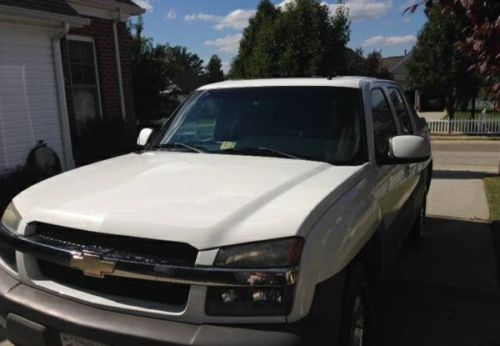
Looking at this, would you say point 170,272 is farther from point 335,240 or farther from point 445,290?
point 445,290

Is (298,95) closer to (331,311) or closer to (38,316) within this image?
(331,311)

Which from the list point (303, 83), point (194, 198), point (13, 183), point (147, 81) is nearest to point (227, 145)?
point (303, 83)

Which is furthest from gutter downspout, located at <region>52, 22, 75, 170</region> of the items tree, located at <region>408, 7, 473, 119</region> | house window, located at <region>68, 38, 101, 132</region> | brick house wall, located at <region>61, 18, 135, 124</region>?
tree, located at <region>408, 7, 473, 119</region>

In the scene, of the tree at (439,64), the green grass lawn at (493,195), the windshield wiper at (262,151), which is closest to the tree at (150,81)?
the green grass lawn at (493,195)

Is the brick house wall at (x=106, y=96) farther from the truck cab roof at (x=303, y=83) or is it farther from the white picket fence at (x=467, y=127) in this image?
the white picket fence at (x=467, y=127)

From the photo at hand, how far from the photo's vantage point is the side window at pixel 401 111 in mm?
4977

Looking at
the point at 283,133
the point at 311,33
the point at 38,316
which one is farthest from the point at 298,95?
the point at 311,33

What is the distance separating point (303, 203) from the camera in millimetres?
2586

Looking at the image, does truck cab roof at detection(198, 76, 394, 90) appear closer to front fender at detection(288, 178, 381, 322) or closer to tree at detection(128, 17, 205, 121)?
front fender at detection(288, 178, 381, 322)

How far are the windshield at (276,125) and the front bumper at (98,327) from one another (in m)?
1.47

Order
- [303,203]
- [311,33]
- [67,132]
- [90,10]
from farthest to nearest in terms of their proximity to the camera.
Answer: [311,33]
[90,10]
[67,132]
[303,203]

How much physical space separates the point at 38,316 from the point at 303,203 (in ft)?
4.51

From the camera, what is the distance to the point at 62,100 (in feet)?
28.5

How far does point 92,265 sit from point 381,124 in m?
2.47
